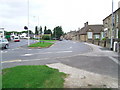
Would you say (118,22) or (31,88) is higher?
(118,22)

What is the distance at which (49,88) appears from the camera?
3.80 meters

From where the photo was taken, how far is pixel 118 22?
79.7 feet

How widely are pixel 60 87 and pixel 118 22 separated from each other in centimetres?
2490

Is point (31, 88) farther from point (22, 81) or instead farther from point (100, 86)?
point (100, 86)

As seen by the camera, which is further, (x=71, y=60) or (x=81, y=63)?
(x=71, y=60)

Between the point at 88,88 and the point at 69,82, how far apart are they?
792 mm

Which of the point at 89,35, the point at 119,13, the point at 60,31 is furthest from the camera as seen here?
the point at 60,31

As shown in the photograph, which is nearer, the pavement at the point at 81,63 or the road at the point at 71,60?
→ the pavement at the point at 81,63

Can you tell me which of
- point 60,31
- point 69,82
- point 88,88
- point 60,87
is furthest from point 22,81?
point 60,31

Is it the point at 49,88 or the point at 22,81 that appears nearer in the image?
the point at 49,88

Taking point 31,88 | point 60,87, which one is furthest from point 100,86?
point 31,88

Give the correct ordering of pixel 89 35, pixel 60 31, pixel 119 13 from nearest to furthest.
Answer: pixel 119 13 < pixel 89 35 < pixel 60 31

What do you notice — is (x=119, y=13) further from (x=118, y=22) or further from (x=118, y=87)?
(x=118, y=87)

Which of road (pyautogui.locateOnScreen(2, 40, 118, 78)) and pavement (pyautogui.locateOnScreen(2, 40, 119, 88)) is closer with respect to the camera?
pavement (pyautogui.locateOnScreen(2, 40, 119, 88))
